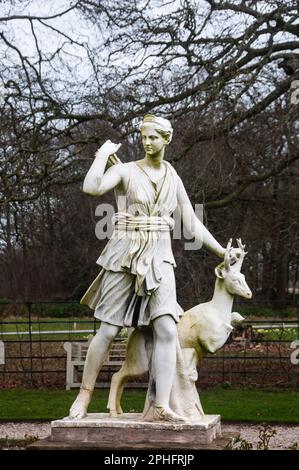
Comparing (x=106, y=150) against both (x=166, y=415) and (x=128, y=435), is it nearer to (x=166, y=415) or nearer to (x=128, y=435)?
(x=166, y=415)

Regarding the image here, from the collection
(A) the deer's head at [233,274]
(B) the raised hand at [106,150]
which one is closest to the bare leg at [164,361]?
(A) the deer's head at [233,274]

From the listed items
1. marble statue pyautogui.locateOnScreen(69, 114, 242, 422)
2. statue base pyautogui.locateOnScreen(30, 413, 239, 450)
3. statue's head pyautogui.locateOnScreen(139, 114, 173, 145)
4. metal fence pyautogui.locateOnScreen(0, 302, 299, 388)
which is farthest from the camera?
metal fence pyautogui.locateOnScreen(0, 302, 299, 388)

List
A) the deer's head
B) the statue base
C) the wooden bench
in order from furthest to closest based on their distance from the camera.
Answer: the wooden bench < the deer's head < the statue base

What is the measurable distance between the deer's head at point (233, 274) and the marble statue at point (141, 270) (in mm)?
493

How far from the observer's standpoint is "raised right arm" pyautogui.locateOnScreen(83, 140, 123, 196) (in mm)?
7230

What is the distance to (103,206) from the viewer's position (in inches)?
723

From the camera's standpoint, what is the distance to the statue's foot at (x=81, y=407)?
743 centimetres

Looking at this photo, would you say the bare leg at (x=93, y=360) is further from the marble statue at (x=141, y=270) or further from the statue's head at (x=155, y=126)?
the statue's head at (x=155, y=126)

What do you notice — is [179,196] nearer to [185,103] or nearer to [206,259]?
[185,103]

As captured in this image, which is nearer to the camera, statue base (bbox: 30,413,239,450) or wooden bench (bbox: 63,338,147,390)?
statue base (bbox: 30,413,239,450)

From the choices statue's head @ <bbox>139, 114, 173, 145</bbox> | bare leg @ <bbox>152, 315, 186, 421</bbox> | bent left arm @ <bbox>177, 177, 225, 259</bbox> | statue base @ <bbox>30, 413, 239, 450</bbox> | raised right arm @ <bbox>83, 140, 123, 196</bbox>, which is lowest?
statue base @ <bbox>30, 413, 239, 450</bbox>

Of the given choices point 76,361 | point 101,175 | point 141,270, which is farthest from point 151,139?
point 76,361

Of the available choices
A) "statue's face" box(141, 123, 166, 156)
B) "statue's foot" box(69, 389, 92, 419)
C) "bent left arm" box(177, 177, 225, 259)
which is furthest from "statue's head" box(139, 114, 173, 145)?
"statue's foot" box(69, 389, 92, 419)

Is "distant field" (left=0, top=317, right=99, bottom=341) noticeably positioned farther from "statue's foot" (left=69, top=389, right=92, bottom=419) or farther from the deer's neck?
"statue's foot" (left=69, top=389, right=92, bottom=419)
